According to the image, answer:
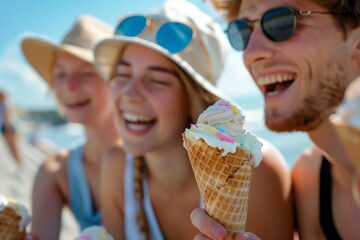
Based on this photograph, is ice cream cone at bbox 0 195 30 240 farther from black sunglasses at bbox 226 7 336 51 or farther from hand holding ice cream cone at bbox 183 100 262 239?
black sunglasses at bbox 226 7 336 51

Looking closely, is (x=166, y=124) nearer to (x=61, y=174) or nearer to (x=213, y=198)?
(x=213, y=198)

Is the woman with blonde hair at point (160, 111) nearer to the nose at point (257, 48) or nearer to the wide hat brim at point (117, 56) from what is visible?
the wide hat brim at point (117, 56)

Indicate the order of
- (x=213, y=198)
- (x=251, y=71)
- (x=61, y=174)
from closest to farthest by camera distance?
(x=213, y=198), (x=251, y=71), (x=61, y=174)

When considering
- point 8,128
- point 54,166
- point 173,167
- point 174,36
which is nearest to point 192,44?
point 174,36

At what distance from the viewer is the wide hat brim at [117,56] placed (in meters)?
2.67

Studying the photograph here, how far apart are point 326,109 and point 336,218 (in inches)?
25.0

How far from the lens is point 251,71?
2.44 metres

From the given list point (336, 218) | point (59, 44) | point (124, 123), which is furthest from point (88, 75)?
point (336, 218)

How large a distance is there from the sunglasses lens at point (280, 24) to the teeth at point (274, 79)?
0.20 metres

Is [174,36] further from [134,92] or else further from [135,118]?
[135,118]

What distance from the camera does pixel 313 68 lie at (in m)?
2.18

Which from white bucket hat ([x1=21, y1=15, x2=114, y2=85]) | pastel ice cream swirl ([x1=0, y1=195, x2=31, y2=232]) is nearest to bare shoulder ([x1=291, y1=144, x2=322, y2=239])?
pastel ice cream swirl ([x1=0, y1=195, x2=31, y2=232])

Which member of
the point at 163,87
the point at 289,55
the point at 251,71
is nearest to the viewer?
the point at 289,55

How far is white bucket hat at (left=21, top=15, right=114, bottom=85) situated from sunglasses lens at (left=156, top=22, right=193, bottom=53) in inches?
50.9
